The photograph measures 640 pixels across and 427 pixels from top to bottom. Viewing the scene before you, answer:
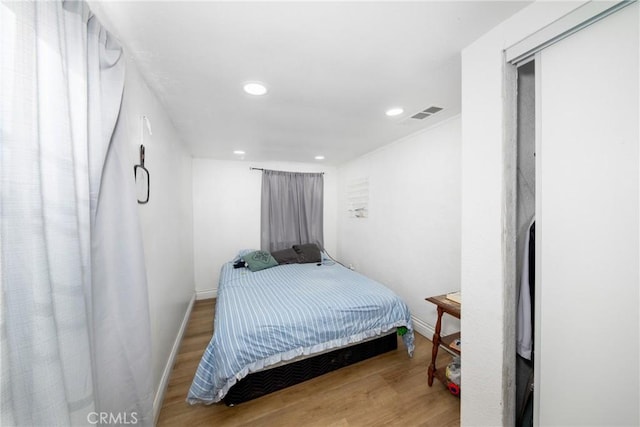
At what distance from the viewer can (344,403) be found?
1.65 metres

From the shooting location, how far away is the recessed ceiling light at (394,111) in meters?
1.91

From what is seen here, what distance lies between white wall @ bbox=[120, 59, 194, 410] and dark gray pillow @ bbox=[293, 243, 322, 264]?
1760mm

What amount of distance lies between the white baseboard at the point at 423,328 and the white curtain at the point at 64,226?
2534 millimetres

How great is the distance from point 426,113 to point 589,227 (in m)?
1.51

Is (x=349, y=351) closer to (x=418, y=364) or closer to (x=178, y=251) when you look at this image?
(x=418, y=364)

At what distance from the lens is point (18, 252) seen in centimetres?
63

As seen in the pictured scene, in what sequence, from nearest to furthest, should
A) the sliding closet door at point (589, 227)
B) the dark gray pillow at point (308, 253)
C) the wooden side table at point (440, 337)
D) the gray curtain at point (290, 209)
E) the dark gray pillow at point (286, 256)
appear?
1. the sliding closet door at point (589, 227)
2. the wooden side table at point (440, 337)
3. the dark gray pillow at point (286, 256)
4. the dark gray pillow at point (308, 253)
5. the gray curtain at point (290, 209)

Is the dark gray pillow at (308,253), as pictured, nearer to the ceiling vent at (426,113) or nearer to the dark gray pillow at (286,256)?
the dark gray pillow at (286,256)

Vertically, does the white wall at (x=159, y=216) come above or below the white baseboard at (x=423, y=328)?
above

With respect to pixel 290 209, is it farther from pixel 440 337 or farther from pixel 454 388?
pixel 454 388

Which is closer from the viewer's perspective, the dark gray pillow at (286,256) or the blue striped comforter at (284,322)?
the blue striped comforter at (284,322)

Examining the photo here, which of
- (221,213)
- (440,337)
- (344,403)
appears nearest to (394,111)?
(440,337)

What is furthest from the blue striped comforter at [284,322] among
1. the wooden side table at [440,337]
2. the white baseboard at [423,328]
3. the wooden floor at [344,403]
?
the white baseboard at [423,328]

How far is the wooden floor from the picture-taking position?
1.52m
